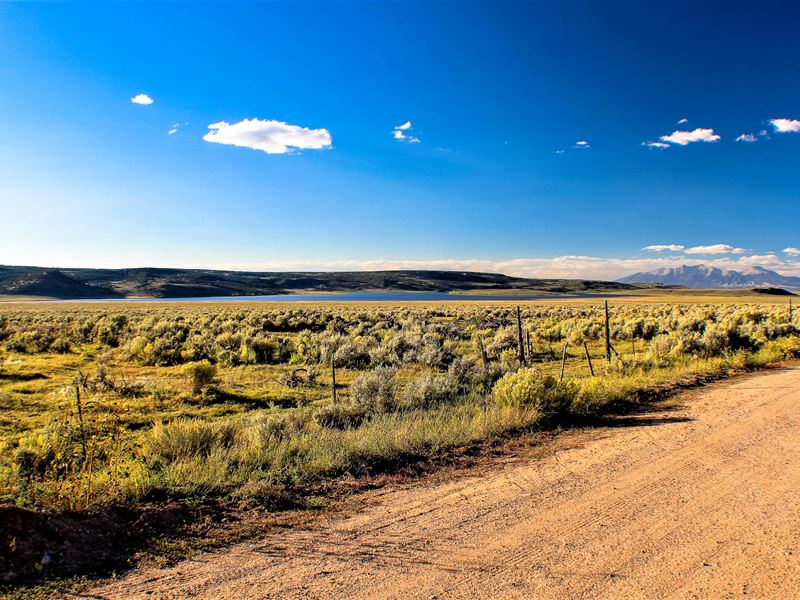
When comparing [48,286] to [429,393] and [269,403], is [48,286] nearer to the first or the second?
[269,403]

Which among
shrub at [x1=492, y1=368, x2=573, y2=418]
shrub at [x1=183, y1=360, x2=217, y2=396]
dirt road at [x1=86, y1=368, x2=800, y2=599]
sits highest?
shrub at [x1=492, y1=368, x2=573, y2=418]

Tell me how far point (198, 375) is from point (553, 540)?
44.1ft

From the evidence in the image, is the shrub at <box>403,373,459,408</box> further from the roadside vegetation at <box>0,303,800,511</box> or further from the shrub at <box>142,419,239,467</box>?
the shrub at <box>142,419,239,467</box>

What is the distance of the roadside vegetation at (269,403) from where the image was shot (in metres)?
6.11

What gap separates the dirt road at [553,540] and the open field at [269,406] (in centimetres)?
116

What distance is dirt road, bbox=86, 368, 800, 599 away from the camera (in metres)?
3.87

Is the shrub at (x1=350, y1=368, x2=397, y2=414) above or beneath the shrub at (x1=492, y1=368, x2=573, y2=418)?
beneath

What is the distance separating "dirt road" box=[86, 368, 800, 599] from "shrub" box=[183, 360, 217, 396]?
11193 millimetres

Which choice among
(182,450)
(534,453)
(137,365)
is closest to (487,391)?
(534,453)

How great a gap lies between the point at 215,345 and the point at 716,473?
22.9 metres

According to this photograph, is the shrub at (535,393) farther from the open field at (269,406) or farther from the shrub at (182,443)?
the shrub at (182,443)

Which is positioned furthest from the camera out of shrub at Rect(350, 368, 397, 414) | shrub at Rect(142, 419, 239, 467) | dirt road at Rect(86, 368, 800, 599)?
shrub at Rect(350, 368, 397, 414)

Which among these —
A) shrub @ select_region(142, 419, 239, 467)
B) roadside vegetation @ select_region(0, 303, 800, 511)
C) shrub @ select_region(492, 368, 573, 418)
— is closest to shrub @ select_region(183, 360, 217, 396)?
roadside vegetation @ select_region(0, 303, 800, 511)

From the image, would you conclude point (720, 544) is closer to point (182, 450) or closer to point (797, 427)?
point (797, 427)
